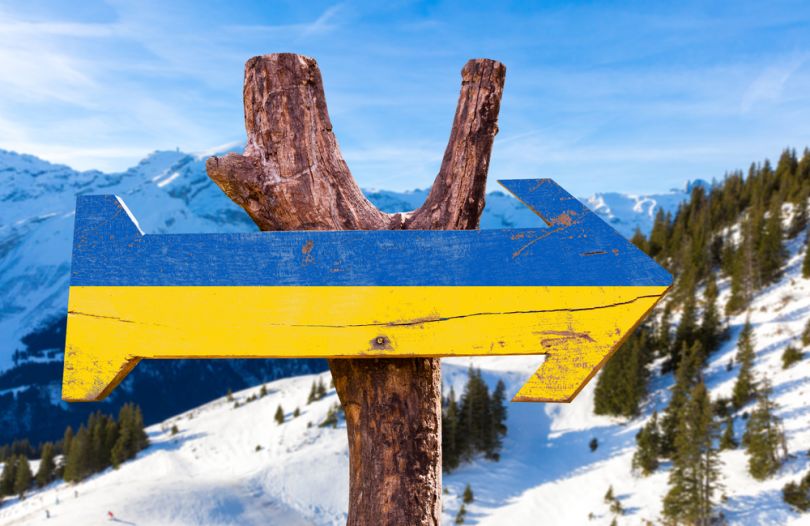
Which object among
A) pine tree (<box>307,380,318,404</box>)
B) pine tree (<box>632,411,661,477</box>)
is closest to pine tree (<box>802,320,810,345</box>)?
pine tree (<box>632,411,661,477</box>)

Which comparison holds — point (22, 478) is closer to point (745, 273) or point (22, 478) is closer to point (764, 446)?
point (764, 446)

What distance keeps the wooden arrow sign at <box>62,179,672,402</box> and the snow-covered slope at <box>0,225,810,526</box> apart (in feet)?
103

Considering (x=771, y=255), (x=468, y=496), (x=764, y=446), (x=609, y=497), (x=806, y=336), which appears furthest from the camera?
(x=771, y=255)

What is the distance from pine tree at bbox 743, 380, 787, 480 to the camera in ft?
A: 102

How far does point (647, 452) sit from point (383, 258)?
38124 mm

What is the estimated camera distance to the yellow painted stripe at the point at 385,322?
2363 millimetres

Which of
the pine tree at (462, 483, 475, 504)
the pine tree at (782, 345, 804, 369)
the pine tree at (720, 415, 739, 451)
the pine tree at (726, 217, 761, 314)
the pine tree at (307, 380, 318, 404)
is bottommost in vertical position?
the pine tree at (462, 483, 475, 504)

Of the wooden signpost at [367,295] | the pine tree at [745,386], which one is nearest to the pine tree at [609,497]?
the pine tree at [745,386]

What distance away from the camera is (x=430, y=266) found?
240cm

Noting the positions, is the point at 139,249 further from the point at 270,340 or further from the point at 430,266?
the point at 430,266

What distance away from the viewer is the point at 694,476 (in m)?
29.8

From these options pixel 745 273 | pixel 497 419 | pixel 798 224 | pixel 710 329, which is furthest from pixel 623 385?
pixel 798 224

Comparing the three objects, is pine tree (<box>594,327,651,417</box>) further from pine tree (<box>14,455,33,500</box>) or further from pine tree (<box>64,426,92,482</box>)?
pine tree (<box>14,455,33,500</box>)

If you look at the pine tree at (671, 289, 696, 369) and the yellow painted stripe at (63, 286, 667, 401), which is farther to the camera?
the pine tree at (671, 289, 696, 369)
